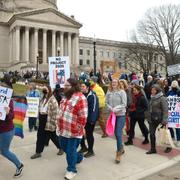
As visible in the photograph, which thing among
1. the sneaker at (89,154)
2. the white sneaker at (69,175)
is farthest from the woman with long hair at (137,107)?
the white sneaker at (69,175)

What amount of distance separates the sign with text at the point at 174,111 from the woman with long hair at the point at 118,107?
8.07ft

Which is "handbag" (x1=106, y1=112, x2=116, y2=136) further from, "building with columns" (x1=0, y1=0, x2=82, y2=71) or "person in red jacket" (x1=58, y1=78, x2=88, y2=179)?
"building with columns" (x1=0, y1=0, x2=82, y2=71)

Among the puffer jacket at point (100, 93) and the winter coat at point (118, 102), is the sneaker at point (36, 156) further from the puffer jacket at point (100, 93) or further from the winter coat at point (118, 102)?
the puffer jacket at point (100, 93)

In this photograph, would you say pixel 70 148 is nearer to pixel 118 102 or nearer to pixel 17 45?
pixel 118 102

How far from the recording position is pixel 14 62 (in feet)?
230

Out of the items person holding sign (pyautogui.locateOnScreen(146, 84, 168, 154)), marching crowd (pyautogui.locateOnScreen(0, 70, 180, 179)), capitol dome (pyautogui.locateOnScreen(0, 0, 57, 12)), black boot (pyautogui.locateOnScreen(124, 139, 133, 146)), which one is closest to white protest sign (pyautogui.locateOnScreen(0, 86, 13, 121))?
marching crowd (pyautogui.locateOnScreen(0, 70, 180, 179))

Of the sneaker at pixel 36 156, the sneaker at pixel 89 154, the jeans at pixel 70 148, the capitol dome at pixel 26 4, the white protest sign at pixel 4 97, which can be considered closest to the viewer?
the white protest sign at pixel 4 97

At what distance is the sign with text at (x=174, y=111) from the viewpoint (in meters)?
10.5

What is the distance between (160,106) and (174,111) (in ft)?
4.63

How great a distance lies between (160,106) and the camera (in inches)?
366

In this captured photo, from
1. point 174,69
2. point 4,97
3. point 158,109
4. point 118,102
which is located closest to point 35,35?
point 174,69

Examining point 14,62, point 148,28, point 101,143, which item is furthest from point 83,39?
point 101,143

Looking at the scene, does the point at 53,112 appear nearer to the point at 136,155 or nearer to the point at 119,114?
the point at 119,114

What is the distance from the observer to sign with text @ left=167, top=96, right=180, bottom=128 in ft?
34.4
